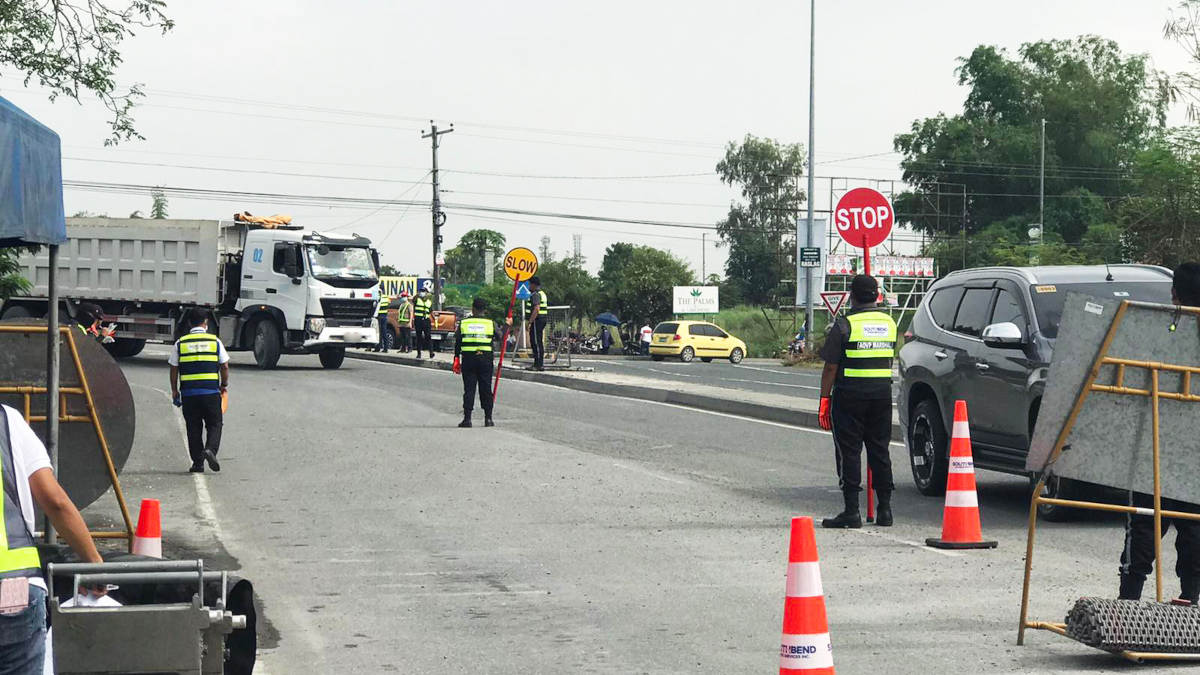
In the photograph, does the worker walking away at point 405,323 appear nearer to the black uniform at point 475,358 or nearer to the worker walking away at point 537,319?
the worker walking away at point 537,319

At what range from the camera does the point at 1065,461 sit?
297 inches

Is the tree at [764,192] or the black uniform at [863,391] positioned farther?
the tree at [764,192]

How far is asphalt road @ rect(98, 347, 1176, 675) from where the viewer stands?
297 inches

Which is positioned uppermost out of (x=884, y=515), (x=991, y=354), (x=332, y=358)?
(x=991, y=354)

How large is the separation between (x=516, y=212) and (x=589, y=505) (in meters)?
60.4

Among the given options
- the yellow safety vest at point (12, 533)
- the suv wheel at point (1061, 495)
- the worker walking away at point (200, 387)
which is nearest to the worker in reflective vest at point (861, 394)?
the suv wheel at point (1061, 495)

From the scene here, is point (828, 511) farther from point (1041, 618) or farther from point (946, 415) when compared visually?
point (1041, 618)

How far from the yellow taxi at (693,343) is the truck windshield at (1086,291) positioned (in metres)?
45.0

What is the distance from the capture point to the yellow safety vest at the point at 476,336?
20.9 metres

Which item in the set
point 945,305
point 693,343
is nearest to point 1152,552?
point 945,305

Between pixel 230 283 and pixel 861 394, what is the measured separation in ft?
84.4

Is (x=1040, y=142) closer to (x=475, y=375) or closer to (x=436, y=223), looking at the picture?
(x=436, y=223)

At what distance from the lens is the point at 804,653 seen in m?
5.53

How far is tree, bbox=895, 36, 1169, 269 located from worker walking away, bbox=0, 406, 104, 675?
83.4 metres
